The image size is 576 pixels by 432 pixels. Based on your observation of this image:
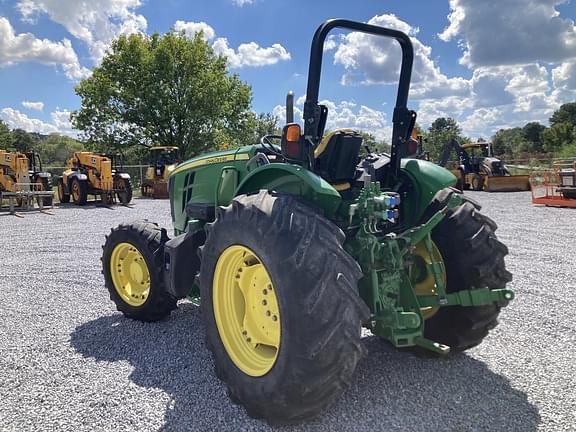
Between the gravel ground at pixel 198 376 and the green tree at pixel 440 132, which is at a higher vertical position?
the green tree at pixel 440 132

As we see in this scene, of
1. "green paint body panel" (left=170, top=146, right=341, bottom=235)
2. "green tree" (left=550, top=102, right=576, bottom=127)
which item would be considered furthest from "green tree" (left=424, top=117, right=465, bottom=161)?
"green paint body panel" (left=170, top=146, right=341, bottom=235)

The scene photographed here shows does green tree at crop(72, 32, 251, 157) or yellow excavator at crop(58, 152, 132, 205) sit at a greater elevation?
green tree at crop(72, 32, 251, 157)

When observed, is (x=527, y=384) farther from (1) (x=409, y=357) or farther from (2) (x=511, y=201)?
(2) (x=511, y=201)

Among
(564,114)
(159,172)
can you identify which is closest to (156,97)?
→ (159,172)

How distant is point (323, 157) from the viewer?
3.76m

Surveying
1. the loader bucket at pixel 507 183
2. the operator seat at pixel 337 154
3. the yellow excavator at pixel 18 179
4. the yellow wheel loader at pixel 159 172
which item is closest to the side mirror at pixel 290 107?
the operator seat at pixel 337 154

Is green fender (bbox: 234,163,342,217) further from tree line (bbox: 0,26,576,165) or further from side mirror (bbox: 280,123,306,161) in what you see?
tree line (bbox: 0,26,576,165)

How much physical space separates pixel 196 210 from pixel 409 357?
7.50 feet

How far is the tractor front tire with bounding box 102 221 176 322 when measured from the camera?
15.7ft

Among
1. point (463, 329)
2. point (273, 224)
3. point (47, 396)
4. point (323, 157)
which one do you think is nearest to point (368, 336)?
point (463, 329)

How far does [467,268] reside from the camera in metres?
3.72

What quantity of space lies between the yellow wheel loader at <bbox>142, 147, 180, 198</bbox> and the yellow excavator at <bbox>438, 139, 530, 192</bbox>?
13.2 m

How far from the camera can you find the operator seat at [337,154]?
3.70 m

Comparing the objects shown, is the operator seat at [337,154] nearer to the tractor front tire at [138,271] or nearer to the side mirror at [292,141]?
the side mirror at [292,141]
